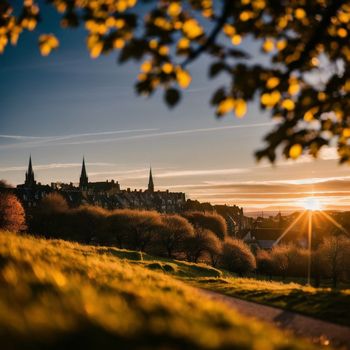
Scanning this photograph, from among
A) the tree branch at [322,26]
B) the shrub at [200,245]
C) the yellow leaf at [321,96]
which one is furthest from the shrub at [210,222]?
the tree branch at [322,26]

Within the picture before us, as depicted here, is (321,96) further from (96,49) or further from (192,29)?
(96,49)

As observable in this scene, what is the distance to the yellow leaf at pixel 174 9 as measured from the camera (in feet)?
19.5

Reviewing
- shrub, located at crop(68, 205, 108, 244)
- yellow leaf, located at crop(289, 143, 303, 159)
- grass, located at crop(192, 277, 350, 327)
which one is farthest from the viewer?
shrub, located at crop(68, 205, 108, 244)

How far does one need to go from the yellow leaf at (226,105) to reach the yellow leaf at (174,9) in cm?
137

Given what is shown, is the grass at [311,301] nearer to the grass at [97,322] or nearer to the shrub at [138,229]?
the grass at [97,322]

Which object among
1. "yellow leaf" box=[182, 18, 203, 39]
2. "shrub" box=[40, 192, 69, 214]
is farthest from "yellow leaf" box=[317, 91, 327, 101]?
"shrub" box=[40, 192, 69, 214]

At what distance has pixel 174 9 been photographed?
596 cm

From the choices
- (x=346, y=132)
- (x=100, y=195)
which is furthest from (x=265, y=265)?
(x=346, y=132)

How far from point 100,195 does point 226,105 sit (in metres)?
143

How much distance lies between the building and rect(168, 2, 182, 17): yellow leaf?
382 feet

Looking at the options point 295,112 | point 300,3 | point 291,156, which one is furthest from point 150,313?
point 300,3

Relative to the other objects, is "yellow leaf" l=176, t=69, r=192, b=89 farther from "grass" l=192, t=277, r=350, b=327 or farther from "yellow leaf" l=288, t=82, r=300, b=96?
"grass" l=192, t=277, r=350, b=327

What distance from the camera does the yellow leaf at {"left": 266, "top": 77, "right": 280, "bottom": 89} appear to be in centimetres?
634

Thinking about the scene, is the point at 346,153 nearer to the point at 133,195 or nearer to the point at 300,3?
the point at 300,3
